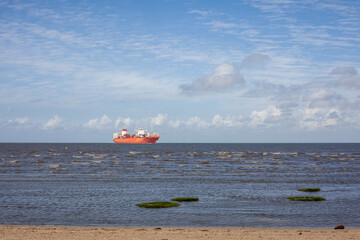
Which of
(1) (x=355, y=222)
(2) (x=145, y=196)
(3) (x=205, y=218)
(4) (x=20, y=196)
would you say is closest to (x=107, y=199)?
(2) (x=145, y=196)

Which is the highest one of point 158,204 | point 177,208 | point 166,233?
point 166,233

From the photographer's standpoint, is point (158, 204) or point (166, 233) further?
point (158, 204)

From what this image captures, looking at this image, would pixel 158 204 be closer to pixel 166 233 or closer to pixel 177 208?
pixel 177 208

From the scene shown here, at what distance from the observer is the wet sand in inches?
521

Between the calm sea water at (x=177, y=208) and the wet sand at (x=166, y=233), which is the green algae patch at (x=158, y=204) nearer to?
the calm sea water at (x=177, y=208)

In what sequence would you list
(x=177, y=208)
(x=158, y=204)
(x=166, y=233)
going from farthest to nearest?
(x=158, y=204)
(x=177, y=208)
(x=166, y=233)

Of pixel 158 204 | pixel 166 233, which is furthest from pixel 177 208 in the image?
pixel 166 233

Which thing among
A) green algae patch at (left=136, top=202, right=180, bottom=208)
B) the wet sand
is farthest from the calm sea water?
the wet sand

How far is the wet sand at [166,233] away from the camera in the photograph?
13.2m

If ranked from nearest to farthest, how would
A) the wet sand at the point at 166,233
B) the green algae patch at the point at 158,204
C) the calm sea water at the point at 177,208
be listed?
the wet sand at the point at 166,233 → the calm sea water at the point at 177,208 → the green algae patch at the point at 158,204

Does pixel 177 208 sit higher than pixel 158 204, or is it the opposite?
pixel 158 204

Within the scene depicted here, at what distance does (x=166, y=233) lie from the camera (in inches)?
549

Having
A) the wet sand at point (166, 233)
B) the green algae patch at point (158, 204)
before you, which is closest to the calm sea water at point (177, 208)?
the green algae patch at point (158, 204)

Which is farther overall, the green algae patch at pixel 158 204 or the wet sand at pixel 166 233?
the green algae patch at pixel 158 204
